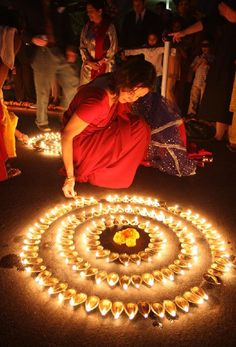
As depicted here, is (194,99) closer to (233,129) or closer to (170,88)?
(170,88)

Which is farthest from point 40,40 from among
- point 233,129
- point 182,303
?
point 182,303

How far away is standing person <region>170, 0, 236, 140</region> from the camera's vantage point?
4.78 meters

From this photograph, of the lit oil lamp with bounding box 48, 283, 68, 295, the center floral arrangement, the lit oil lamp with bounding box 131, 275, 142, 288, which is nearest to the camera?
the lit oil lamp with bounding box 48, 283, 68, 295

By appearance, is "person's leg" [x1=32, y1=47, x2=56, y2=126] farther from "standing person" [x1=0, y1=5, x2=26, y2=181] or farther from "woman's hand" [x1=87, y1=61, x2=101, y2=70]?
"standing person" [x1=0, y1=5, x2=26, y2=181]

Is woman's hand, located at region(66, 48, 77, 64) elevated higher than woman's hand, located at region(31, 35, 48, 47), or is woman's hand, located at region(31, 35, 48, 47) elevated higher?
woman's hand, located at region(31, 35, 48, 47)

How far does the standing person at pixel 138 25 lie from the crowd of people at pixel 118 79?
0.6 inches

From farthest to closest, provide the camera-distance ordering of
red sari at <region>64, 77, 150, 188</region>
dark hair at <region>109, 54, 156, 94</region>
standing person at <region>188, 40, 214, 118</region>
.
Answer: standing person at <region>188, 40, 214, 118</region>
red sari at <region>64, 77, 150, 188</region>
dark hair at <region>109, 54, 156, 94</region>

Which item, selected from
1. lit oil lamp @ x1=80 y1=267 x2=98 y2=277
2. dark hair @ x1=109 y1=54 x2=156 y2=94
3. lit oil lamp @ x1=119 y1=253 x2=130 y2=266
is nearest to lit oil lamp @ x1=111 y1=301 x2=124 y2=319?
lit oil lamp @ x1=80 y1=267 x2=98 y2=277

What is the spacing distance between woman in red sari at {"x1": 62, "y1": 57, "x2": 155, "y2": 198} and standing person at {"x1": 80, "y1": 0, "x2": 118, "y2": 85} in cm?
185

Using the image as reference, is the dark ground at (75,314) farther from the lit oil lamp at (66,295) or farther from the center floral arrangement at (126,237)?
the center floral arrangement at (126,237)

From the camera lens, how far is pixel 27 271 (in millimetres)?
2205

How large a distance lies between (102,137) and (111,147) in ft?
0.43

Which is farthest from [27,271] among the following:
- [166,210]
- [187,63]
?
[187,63]

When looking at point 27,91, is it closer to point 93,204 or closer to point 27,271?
point 93,204
